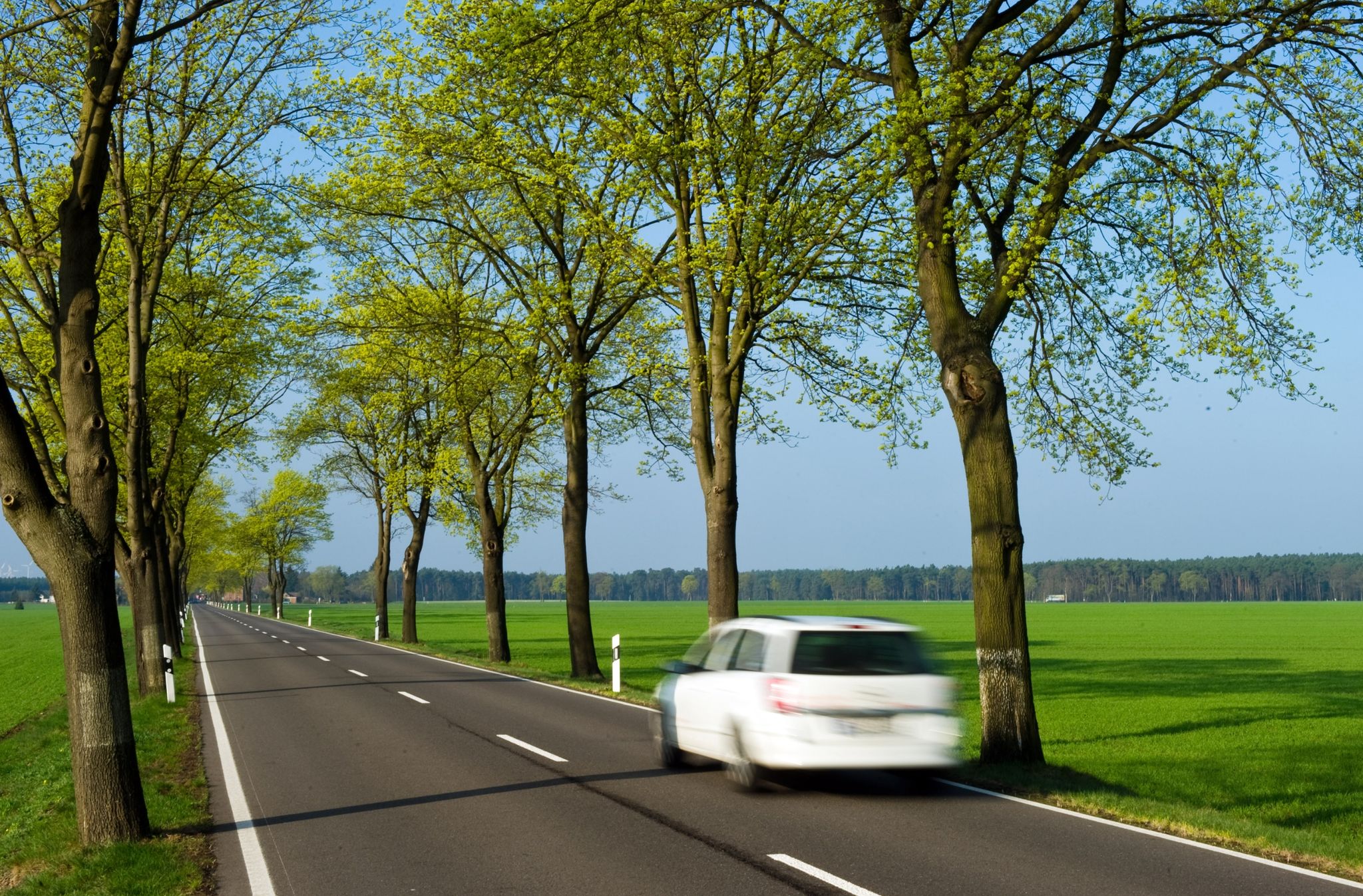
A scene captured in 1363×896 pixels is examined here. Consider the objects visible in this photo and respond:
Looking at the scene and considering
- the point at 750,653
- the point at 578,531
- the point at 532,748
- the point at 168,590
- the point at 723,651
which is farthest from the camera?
the point at 168,590

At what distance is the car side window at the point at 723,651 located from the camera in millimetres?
11039

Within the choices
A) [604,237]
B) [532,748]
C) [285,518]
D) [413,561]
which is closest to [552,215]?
[604,237]

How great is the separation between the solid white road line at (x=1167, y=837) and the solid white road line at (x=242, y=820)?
234 inches

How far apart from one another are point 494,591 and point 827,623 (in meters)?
22.4

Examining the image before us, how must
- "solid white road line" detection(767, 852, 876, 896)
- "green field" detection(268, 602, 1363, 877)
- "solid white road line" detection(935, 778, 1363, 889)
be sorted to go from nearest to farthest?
"solid white road line" detection(767, 852, 876, 896)
"solid white road line" detection(935, 778, 1363, 889)
"green field" detection(268, 602, 1363, 877)


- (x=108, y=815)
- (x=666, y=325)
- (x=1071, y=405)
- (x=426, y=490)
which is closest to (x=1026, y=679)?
(x=1071, y=405)

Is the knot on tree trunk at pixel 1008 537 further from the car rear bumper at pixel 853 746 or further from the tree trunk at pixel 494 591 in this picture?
the tree trunk at pixel 494 591

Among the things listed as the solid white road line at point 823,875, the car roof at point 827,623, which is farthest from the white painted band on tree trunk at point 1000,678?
the solid white road line at point 823,875

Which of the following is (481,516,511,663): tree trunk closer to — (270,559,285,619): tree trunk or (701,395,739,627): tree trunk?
(701,395,739,627): tree trunk

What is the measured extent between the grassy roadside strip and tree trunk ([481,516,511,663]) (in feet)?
43.5

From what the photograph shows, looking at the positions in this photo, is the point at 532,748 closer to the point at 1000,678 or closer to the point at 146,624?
the point at 1000,678

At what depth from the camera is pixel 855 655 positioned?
989cm

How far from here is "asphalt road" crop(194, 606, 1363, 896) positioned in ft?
22.8

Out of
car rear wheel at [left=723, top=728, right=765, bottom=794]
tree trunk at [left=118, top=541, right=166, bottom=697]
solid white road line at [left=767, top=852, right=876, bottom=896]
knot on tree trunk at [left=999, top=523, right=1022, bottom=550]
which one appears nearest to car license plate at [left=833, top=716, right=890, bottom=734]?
car rear wheel at [left=723, top=728, right=765, bottom=794]
